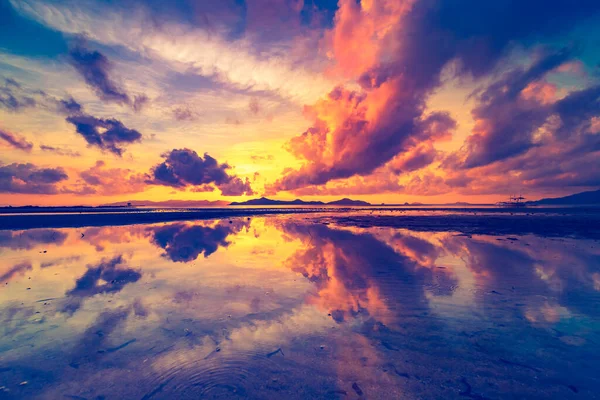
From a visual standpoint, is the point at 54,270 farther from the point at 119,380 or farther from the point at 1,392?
the point at 119,380

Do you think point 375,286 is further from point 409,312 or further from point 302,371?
point 302,371

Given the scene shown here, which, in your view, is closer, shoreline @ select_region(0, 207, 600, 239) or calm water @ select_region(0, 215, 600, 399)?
calm water @ select_region(0, 215, 600, 399)

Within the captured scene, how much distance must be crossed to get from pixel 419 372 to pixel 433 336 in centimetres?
183

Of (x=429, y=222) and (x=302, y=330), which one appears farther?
(x=429, y=222)

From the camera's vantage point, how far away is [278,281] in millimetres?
12305

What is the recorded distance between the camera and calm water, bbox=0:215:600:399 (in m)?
5.35

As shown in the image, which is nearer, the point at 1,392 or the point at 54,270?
the point at 1,392

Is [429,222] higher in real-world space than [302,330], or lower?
higher

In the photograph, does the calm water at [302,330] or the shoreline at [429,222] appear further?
the shoreline at [429,222]

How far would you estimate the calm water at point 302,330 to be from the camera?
5348 millimetres

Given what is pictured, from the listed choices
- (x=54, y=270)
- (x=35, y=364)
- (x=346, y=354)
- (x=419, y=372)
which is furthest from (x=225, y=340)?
(x=54, y=270)

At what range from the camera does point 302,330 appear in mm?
7590

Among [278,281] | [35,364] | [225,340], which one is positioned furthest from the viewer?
[278,281]

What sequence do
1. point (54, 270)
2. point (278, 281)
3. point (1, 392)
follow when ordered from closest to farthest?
1. point (1, 392)
2. point (278, 281)
3. point (54, 270)
